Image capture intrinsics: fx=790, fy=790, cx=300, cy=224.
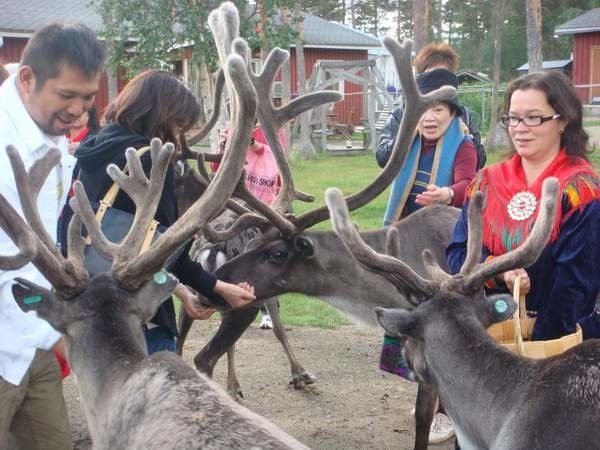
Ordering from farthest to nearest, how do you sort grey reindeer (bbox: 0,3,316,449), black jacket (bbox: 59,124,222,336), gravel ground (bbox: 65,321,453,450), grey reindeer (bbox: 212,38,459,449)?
gravel ground (bbox: 65,321,453,450) < grey reindeer (bbox: 212,38,459,449) < black jacket (bbox: 59,124,222,336) < grey reindeer (bbox: 0,3,316,449)

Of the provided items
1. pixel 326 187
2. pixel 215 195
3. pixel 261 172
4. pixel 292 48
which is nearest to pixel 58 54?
pixel 215 195

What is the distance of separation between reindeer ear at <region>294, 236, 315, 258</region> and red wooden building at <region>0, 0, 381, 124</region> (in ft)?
66.9

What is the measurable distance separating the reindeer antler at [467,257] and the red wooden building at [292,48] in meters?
21.7

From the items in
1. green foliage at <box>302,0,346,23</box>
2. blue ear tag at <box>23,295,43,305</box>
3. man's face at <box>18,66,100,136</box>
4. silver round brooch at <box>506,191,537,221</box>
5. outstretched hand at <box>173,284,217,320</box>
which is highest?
green foliage at <box>302,0,346,23</box>

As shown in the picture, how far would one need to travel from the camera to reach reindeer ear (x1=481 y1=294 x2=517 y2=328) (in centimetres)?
299

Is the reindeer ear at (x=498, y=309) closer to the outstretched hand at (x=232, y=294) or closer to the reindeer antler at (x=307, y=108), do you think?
the outstretched hand at (x=232, y=294)

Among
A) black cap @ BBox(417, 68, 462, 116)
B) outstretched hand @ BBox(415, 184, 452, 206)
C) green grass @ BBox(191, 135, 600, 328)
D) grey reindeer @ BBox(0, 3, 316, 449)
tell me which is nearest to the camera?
grey reindeer @ BBox(0, 3, 316, 449)

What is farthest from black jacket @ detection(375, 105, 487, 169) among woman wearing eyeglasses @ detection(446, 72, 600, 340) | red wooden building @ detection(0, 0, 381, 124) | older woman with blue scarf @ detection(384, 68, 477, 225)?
red wooden building @ detection(0, 0, 381, 124)

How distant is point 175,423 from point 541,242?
4.97 ft

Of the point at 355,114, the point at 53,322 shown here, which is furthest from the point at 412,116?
the point at 355,114

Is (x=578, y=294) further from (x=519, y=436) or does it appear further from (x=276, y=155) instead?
(x=276, y=155)

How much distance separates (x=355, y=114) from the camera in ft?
111

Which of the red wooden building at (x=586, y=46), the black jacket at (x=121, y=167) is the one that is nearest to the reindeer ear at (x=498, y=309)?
the black jacket at (x=121, y=167)

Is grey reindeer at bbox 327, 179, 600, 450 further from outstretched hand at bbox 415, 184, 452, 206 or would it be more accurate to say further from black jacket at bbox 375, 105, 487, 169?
black jacket at bbox 375, 105, 487, 169
